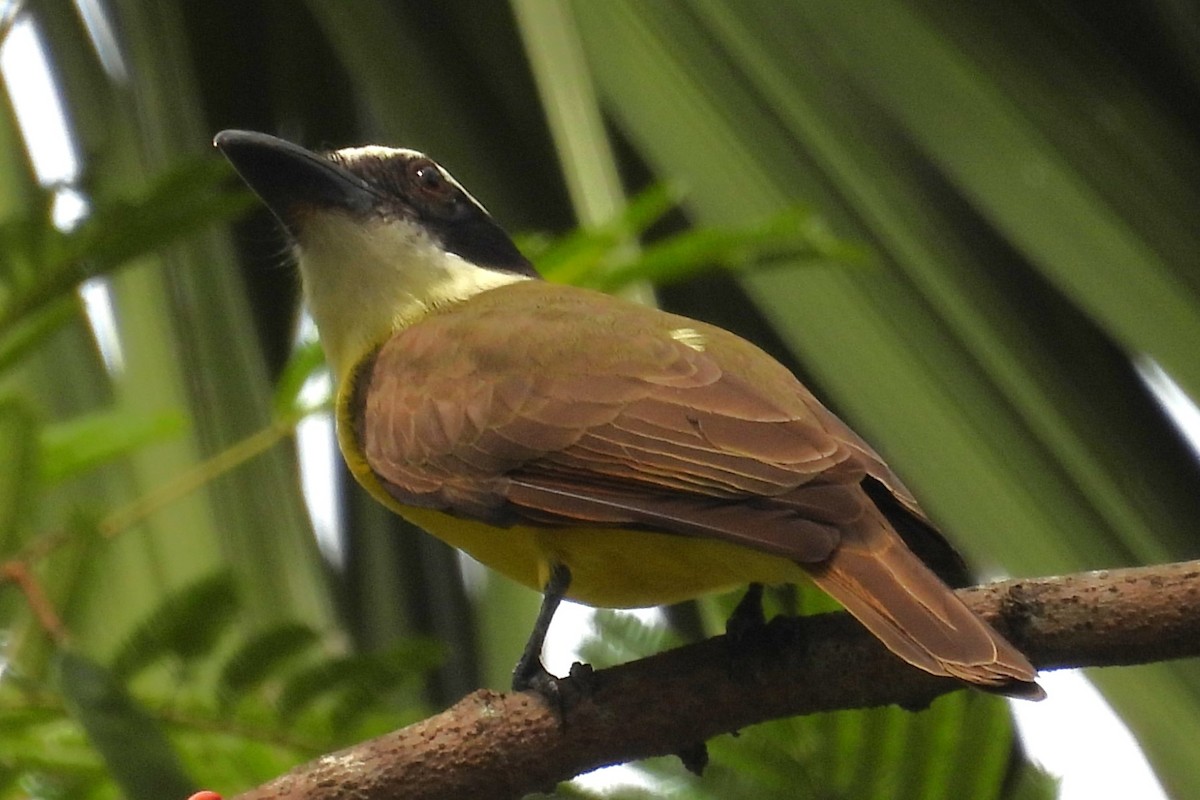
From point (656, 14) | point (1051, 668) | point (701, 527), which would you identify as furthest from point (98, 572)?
point (1051, 668)

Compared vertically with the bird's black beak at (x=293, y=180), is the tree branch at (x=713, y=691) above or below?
below

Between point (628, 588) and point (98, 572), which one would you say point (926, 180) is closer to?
point (628, 588)

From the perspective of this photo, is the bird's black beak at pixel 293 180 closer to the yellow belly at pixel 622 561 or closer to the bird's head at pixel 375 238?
the bird's head at pixel 375 238

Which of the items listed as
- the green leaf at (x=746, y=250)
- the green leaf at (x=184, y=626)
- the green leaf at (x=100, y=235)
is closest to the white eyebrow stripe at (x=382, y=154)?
the green leaf at (x=100, y=235)

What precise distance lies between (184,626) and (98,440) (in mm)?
414

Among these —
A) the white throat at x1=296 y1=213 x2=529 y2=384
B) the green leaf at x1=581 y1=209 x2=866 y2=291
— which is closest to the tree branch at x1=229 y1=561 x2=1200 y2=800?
the green leaf at x1=581 y1=209 x2=866 y2=291

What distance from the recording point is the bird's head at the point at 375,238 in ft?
7.25

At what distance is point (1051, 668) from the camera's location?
1430 millimetres

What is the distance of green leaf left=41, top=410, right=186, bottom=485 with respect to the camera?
2.06m

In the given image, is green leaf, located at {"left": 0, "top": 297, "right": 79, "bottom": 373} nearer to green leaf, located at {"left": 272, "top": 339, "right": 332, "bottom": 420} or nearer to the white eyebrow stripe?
green leaf, located at {"left": 272, "top": 339, "right": 332, "bottom": 420}

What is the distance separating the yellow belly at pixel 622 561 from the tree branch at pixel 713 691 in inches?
2.9

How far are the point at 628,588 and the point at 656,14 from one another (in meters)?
0.85

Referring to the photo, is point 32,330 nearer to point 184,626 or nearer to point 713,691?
point 184,626

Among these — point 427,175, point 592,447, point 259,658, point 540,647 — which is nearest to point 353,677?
point 259,658
